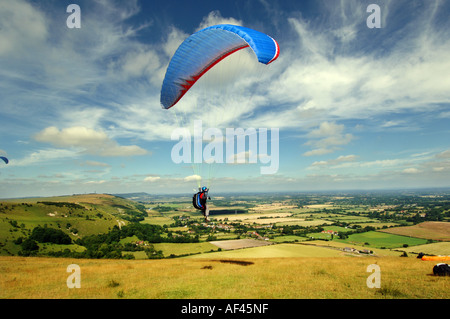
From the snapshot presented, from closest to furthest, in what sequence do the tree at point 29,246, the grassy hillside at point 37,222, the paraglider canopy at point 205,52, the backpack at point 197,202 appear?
1. the paraglider canopy at point 205,52
2. the backpack at point 197,202
3. the tree at point 29,246
4. the grassy hillside at point 37,222

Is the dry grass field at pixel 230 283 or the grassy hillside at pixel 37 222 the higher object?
the dry grass field at pixel 230 283

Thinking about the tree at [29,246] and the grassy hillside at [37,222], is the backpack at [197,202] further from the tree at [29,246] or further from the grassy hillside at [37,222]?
the grassy hillside at [37,222]

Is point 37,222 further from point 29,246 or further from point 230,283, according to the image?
point 230,283

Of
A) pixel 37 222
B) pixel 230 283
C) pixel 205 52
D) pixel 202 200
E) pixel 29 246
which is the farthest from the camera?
pixel 37 222

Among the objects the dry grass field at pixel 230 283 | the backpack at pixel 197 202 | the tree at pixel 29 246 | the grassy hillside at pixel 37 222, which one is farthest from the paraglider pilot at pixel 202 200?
the grassy hillside at pixel 37 222

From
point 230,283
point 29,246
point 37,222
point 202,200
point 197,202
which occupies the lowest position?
point 29,246

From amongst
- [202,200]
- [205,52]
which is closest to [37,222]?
[202,200]
